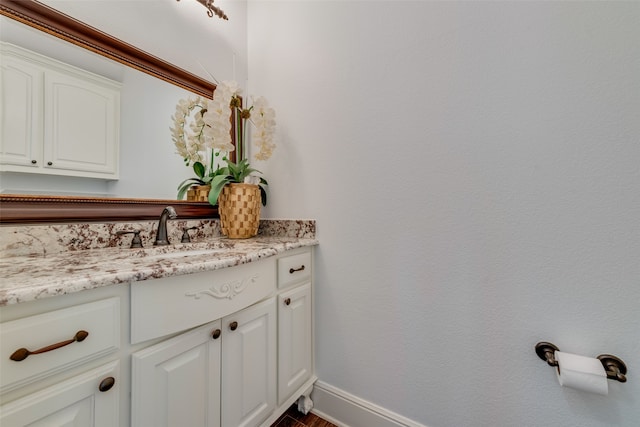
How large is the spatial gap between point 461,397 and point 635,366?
0.49 meters

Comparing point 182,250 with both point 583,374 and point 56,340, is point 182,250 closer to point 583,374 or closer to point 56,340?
point 56,340

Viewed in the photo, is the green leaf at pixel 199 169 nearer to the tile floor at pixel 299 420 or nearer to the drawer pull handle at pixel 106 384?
the drawer pull handle at pixel 106 384

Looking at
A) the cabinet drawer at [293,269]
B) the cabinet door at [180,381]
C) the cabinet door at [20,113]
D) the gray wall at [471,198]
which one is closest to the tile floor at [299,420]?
the gray wall at [471,198]

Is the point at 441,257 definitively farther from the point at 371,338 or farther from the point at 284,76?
the point at 284,76

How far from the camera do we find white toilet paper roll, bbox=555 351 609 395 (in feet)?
2.18

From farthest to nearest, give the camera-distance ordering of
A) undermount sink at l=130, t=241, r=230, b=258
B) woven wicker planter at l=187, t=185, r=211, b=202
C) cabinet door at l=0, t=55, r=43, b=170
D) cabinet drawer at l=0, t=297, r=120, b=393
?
woven wicker planter at l=187, t=185, r=211, b=202
undermount sink at l=130, t=241, r=230, b=258
cabinet door at l=0, t=55, r=43, b=170
cabinet drawer at l=0, t=297, r=120, b=393

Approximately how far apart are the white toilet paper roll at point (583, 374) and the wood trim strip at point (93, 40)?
5.90 ft

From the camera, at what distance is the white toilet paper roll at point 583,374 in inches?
26.2

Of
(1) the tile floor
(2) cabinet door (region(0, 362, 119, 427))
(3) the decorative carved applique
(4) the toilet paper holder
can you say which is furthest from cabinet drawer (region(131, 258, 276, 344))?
(4) the toilet paper holder

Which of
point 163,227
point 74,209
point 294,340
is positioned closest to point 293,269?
point 294,340

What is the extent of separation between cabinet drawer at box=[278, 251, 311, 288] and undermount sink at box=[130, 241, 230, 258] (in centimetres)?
24

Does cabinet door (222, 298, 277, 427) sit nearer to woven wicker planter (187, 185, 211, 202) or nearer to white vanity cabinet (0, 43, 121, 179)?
woven wicker planter (187, 185, 211, 202)

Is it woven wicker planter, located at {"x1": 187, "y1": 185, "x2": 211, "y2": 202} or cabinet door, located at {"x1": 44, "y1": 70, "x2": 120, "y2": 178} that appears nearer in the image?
cabinet door, located at {"x1": 44, "y1": 70, "x2": 120, "y2": 178}

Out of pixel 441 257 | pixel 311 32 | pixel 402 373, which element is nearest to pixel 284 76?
pixel 311 32
